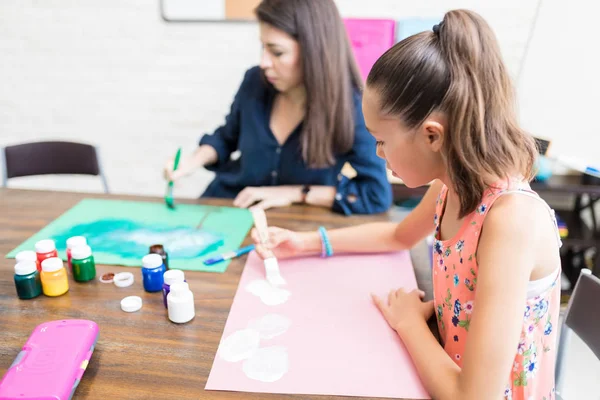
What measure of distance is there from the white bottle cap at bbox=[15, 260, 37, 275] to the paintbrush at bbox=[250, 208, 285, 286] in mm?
405

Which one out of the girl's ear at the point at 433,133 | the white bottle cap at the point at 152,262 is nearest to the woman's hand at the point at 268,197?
the white bottle cap at the point at 152,262

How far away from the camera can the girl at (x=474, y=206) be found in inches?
24.0

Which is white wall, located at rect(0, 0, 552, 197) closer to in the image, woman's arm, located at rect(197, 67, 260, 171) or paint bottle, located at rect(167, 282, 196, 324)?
woman's arm, located at rect(197, 67, 260, 171)

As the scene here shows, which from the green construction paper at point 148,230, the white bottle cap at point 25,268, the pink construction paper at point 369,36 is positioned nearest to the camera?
the white bottle cap at point 25,268

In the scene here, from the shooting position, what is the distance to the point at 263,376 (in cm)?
67

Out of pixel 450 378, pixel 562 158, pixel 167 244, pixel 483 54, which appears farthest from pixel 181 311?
pixel 562 158

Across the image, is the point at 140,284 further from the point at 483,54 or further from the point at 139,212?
the point at 483,54

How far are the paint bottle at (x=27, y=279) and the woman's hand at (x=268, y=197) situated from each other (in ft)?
1.72

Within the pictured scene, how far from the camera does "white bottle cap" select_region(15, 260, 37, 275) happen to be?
819 millimetres

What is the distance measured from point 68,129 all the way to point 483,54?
233 cm

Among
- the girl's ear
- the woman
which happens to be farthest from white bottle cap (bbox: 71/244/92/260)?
the girl's ear

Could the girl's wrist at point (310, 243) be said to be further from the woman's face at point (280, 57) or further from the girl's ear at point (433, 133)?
the woman's face at point (280, 57)

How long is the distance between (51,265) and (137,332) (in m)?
0.21

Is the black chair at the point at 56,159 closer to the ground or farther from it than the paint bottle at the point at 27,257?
closer to the ground
